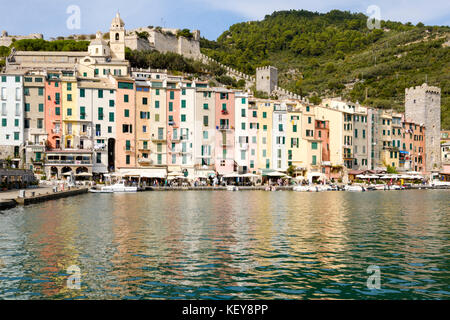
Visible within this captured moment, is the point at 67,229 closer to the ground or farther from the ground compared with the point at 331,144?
closer to the ground

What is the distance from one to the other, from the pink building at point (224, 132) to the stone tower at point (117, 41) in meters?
41.4

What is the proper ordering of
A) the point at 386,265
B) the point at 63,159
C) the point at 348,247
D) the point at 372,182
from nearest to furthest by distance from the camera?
1. the point at 386,265
2. the point at 348,247
3. the point at 63,159
4. the point at 372,182

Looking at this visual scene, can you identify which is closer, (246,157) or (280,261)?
(280,261)

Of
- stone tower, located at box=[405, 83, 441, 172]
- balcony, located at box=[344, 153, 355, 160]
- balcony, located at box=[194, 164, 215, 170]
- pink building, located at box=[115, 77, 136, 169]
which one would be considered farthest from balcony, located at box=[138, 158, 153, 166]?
stone tower, located at box=[405, 83, 441, 172]

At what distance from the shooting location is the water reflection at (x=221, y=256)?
13.1 meters

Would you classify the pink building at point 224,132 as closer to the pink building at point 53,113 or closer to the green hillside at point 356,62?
the pink building at point 53,113

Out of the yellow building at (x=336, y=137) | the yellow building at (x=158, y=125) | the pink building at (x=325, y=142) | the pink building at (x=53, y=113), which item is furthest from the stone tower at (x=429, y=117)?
the pink building at (x=53, y=113)

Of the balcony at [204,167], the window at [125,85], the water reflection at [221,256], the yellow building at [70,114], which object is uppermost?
the window at [125,85]

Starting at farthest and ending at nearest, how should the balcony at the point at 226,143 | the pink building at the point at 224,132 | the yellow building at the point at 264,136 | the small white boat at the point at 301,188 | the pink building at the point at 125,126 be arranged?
1. the yellow building at the point at 264,136
2. the balcony at the point at 226,143
3. the pink building at the point at 224,132
4. the pink building at the point at 125,126
5. the small white boat at the point at 301,188

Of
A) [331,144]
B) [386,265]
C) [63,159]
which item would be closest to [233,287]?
[386,265]

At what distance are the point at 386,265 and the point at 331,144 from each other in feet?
227

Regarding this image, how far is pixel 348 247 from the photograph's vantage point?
19938 mm
